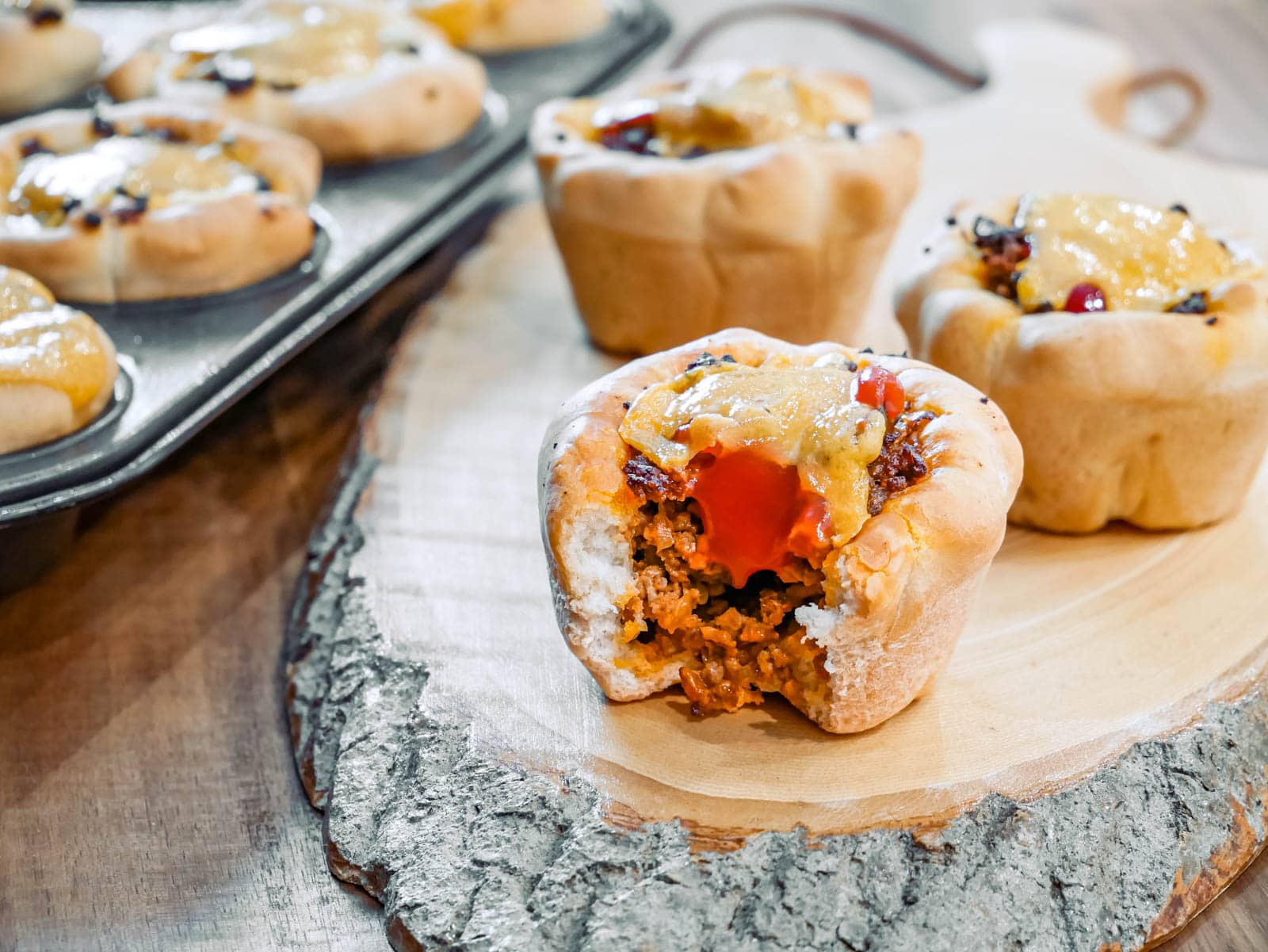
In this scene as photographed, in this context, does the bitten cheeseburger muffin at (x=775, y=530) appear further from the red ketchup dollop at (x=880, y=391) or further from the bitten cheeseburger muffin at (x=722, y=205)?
the bitten cheeseburger muffin at (x=722, y=205)

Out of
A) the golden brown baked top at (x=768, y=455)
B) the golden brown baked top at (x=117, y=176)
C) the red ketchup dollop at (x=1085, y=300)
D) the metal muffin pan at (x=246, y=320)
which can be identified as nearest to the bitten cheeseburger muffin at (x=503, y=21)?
the metal muffin pan at (x=246, y=320)

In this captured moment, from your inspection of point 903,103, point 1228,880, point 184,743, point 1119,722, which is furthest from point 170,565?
point 903,103

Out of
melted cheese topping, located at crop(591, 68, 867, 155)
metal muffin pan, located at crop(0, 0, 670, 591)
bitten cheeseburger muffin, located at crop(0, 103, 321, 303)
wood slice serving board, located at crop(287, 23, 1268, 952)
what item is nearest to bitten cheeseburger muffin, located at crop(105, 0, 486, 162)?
metal muffin pan, located at crop(0, 0, 670, 591)

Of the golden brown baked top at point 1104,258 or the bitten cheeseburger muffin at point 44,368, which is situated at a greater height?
the golden brown baked top at point 1104,258

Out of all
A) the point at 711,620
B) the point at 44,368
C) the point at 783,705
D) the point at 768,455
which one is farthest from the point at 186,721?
the point at 768,455

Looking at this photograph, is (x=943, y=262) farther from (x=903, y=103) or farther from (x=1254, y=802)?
(x=903, y=103)
